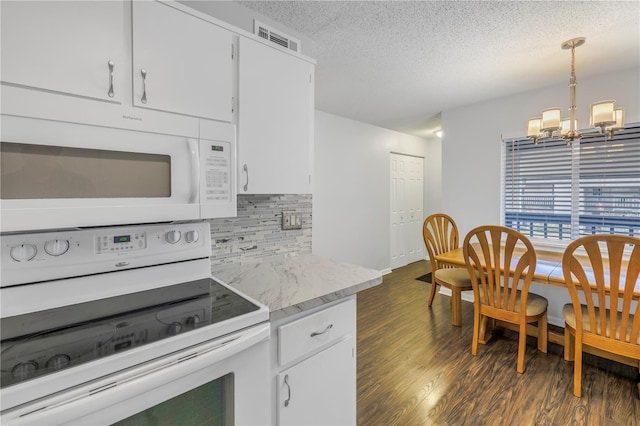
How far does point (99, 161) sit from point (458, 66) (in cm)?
264

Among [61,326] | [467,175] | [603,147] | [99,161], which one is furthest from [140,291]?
[603,147]

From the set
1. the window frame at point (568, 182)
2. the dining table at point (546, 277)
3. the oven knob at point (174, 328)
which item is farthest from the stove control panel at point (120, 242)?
the window frame at point (568, 182)

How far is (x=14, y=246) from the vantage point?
0.93 metres

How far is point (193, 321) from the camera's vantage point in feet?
3.11

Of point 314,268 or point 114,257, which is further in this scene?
point 314,268

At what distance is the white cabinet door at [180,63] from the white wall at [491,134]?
10.5 ft

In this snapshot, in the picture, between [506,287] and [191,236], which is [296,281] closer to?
[191,236]

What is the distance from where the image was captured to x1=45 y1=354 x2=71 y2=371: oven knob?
27.7 inches

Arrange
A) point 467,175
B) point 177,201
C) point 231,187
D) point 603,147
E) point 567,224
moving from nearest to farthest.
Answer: point 177,201 → point 231,187 → point 603,147 → point 567,224 → point 467,175

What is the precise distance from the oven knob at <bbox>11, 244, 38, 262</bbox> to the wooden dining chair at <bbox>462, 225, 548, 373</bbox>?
2.39 meters

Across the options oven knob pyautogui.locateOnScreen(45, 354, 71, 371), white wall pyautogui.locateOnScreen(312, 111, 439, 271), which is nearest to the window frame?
white wall pyautogui.locateOnScreen(312, 111, 439, 271)

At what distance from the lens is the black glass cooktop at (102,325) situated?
0.74 metres

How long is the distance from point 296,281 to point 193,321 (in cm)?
55

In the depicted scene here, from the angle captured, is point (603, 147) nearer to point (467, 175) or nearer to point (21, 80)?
point (467, 175)
